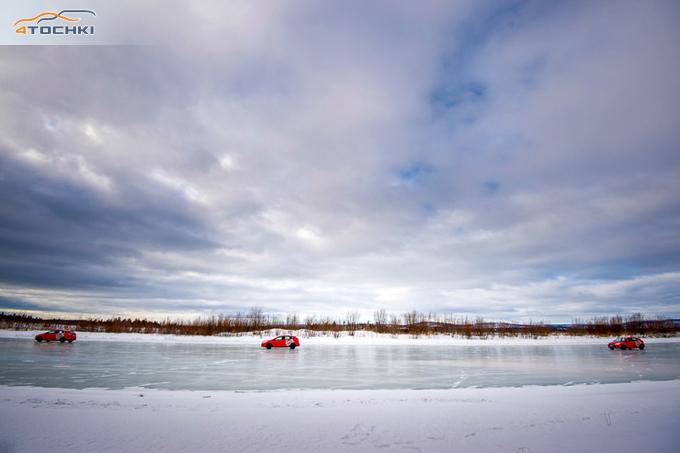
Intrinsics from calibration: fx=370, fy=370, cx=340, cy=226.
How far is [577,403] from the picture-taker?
972cm

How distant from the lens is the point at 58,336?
41.5 meters

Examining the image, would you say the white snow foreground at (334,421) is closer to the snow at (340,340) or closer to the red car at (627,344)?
the red car at (627,344)

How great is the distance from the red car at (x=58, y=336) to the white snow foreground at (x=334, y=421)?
3613cm

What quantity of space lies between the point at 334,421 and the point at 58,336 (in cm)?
4687

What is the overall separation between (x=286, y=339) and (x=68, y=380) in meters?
25.1

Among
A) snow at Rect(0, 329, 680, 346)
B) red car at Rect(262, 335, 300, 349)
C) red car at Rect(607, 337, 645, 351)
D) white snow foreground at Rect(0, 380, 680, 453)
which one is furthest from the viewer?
snow at Rect(0, 329, 680, 346)

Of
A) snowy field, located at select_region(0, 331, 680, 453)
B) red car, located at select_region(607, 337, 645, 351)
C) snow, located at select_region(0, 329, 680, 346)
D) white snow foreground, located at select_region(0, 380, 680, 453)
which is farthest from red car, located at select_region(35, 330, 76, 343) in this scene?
red car, located at select_region(607, 337, 645, 351)

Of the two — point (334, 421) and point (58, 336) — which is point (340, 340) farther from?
point (334, 421)

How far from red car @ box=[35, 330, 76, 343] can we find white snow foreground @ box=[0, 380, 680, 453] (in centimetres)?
3613

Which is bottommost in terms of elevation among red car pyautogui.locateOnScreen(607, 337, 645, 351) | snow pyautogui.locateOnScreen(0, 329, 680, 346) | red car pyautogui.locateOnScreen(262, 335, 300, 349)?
snow pyautogui.locateOnScreen(0, 329, 680, 346)

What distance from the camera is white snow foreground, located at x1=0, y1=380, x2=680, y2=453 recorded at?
629cm

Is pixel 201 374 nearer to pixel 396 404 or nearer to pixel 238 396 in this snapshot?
pixel 238 396

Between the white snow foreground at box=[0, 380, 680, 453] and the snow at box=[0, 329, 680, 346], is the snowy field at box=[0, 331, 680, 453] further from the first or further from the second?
the snow at box=[0, 329, 680, 346]

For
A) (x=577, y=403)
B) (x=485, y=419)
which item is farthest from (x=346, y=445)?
(x=577, y=403)
